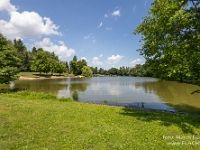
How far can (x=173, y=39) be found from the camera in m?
8.73

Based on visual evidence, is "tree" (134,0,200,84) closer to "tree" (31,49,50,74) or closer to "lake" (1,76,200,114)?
"lake" (1,76,200,114)

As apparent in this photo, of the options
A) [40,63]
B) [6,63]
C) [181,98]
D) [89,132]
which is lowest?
[181,98]

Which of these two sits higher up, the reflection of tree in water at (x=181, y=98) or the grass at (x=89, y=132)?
the grass at (x=89, y=132)

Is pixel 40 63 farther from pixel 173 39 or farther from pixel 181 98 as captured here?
pixel 173 39

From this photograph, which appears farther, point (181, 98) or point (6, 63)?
point (6, 63)

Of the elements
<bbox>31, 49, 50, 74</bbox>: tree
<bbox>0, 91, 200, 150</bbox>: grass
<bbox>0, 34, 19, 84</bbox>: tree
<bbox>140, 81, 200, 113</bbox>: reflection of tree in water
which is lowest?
<bbox>140, 81, 200, 113</bbox>: reflection of tree in water

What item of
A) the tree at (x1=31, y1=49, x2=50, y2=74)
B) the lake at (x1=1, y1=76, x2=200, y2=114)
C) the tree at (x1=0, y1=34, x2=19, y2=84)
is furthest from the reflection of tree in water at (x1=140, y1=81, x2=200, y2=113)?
the tree at (x1=31, y1=49, x2=50, y2=74)

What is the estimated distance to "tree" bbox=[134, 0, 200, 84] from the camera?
756 centimetres

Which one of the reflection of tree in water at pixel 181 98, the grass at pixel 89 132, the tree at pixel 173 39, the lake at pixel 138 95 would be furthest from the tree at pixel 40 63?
the tree at pixel 173 39

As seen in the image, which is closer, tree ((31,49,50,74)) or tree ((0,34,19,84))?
tree ((0,34,19,84))

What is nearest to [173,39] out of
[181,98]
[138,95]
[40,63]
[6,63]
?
[181,98]

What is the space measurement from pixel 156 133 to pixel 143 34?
657cm

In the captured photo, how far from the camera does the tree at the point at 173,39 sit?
7.56 meters

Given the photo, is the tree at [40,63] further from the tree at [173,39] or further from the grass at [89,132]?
the tree at [173,39]
